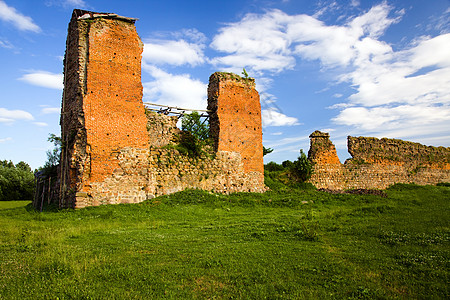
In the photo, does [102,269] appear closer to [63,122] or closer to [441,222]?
[441,222]

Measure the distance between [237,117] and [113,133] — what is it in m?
7.07

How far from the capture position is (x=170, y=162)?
15602 mm

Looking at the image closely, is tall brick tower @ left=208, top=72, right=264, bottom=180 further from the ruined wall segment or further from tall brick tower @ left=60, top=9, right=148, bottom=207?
the ruined wall segment

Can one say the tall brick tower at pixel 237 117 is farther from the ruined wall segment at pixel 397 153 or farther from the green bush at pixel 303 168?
the ruined wall segment at pixel 397 153

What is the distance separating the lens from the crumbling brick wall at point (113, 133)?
530 inches

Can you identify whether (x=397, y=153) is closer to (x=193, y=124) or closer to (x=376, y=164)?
(x=376, y=164)

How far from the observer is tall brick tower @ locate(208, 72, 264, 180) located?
1748 centimetres

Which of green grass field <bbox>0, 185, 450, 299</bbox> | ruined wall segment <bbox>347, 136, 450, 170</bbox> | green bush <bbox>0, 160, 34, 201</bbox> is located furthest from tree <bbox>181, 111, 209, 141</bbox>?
green bush <bbox>0, 160, 34, 201</bbox>

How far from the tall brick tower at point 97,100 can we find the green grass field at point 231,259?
316cm

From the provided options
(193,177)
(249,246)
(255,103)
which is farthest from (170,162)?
(249,246)

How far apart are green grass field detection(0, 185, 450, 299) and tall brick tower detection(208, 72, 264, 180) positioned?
7868 mm

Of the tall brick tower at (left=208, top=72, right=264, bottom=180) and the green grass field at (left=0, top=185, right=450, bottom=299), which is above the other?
the tall brick tower at (left=208, top=72, right=264, bottom=180)

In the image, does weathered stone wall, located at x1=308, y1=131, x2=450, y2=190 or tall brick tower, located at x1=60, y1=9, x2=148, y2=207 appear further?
weathered stone wall, located at x1=308, y1=131, x2=450, y2=190

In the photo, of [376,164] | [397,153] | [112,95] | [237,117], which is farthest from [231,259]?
[397,153]
